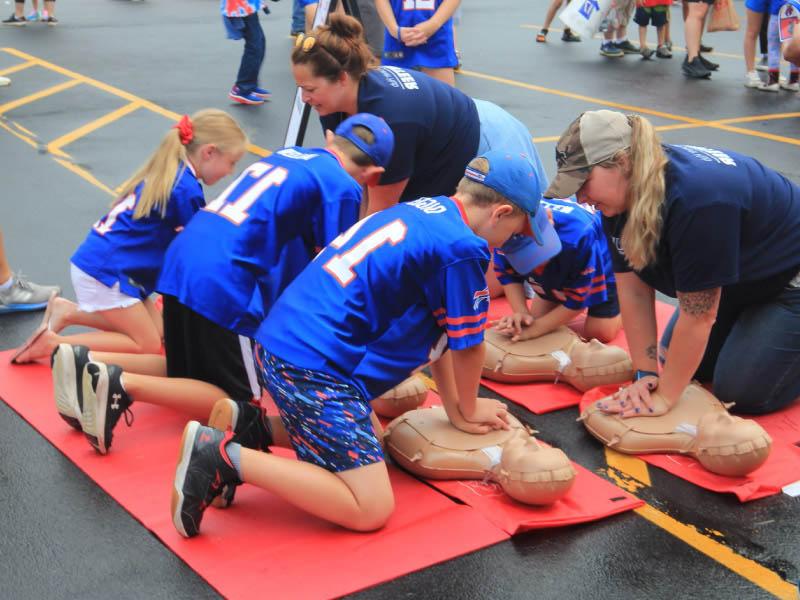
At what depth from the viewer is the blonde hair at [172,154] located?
4.37 m

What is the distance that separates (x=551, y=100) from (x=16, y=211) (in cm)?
606

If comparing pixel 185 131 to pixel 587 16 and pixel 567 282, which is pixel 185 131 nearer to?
pixel 567 282

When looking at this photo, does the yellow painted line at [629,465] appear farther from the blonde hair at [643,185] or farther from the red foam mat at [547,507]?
the blonde hair at [643,185]

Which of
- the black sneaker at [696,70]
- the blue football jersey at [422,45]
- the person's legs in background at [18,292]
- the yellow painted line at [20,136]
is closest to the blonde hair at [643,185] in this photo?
the person's legs in background at [18,292]

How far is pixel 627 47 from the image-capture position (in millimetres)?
14383

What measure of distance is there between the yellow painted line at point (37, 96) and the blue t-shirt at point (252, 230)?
7120 mm

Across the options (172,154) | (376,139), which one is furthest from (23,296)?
(376,139)

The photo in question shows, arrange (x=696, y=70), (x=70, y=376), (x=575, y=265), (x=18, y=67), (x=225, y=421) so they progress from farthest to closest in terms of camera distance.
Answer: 1. (x=696, y=70)
2. (x=18, y=67)
3. (x=575, y=265)
4. (x=70, y=376)
5. (x=225, y=421)

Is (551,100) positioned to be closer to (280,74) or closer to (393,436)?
(280,74)

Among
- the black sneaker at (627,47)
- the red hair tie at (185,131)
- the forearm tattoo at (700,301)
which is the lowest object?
the black sneaker at (627,47)

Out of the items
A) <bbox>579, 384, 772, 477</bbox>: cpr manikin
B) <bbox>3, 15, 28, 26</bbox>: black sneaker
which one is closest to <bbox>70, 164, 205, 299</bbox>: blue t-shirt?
<bbox>579, 384, 772, 477</bbox>: cpr manikin

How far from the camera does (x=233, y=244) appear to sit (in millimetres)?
3926

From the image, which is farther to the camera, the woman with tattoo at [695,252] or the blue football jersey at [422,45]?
the blue football jersey at [422,45]

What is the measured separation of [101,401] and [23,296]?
1.87 metres
